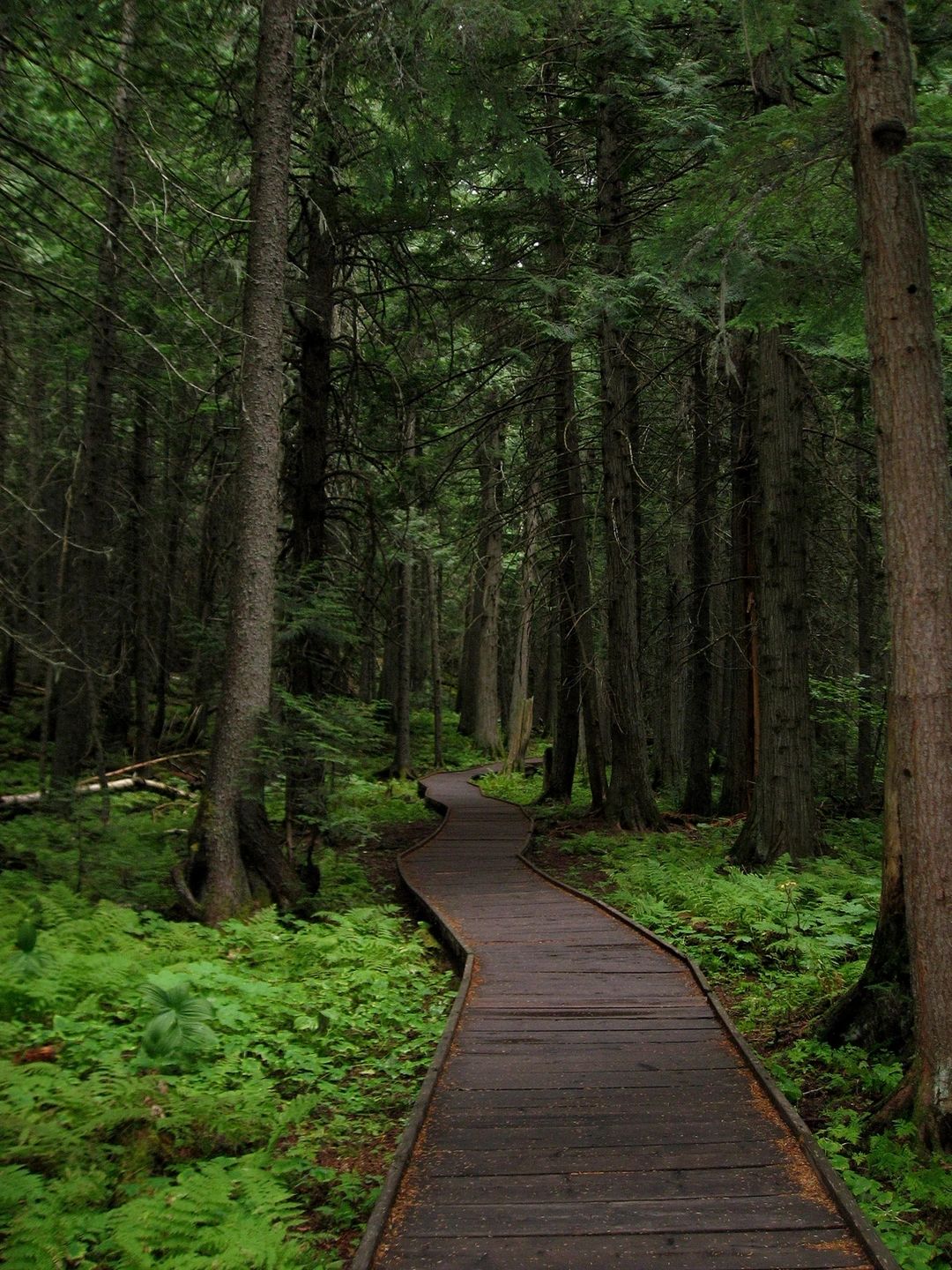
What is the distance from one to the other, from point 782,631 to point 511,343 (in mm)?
7238

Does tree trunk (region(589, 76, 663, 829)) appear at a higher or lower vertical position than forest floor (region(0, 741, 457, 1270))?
higher

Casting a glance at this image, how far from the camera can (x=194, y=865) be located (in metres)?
8.23

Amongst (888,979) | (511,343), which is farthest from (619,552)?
(888,979)

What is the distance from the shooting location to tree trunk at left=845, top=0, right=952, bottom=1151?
4.34 metres

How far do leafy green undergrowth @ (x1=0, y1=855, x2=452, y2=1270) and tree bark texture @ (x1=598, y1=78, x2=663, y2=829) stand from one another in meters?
6.14

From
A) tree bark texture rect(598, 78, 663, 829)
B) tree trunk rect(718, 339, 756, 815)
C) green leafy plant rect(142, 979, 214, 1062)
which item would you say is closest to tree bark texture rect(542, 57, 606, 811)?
tree bark texture rect(598, 78, 663, 829)

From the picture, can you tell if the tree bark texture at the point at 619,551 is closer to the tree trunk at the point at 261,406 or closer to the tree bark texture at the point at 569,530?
the tree bark texture at the point at 569,530

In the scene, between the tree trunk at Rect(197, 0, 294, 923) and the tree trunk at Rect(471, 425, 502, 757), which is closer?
the tree trunk at Rect(197, 0, 294, 923)

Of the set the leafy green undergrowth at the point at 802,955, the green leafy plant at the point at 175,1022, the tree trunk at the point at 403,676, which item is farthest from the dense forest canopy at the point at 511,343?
the green leafy plant at the point at 175,1022

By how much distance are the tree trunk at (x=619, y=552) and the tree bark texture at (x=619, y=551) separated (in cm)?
1

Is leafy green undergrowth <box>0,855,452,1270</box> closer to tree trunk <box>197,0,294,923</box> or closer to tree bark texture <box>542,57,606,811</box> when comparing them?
tree trunk <box>197,0,294,923</box>

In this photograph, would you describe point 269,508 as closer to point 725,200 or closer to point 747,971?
point 725,200

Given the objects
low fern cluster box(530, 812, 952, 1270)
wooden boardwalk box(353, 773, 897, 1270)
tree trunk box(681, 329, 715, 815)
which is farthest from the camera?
tree trunk box(681, 329, 715, 815)

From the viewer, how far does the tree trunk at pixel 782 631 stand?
33.5ft
